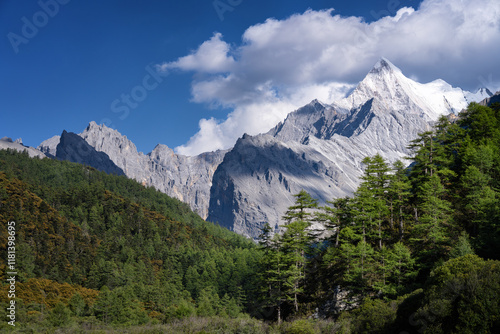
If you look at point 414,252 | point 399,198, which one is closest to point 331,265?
point 414,252

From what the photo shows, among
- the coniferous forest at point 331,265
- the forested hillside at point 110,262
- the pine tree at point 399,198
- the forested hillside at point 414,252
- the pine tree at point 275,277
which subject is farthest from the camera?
the forested hillside at point 110,262

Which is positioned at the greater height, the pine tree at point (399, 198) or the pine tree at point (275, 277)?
the pine tree at point (399, 198)

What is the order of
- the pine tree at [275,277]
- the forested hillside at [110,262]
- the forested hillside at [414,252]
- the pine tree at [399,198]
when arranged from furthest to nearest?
the forested hillside at [110,262] < the pine tree at [275,277] < the pine tree at [399,198] < the forested hillside at [414,252]

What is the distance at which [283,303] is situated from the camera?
190 feet

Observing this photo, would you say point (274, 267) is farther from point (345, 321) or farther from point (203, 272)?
point (203, 272)

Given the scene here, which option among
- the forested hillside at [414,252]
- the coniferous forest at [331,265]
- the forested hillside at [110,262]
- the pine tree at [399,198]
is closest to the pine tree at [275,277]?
the forested hillside at [414,252]

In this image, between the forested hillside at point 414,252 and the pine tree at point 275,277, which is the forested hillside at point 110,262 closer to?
the pine tree at point 275,277

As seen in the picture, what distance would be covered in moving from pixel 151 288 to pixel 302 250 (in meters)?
39.5

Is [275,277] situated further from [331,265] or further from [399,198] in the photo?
[399,198]

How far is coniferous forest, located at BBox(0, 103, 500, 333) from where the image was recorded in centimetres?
3108

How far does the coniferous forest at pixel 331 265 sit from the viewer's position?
31078 millimetres

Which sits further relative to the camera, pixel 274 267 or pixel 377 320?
pixel 274 267

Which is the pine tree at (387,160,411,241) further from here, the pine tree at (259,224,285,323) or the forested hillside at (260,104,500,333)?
the pine tree at (259,224,285,323)

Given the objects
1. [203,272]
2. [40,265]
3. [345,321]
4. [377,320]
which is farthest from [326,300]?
[40,265]
